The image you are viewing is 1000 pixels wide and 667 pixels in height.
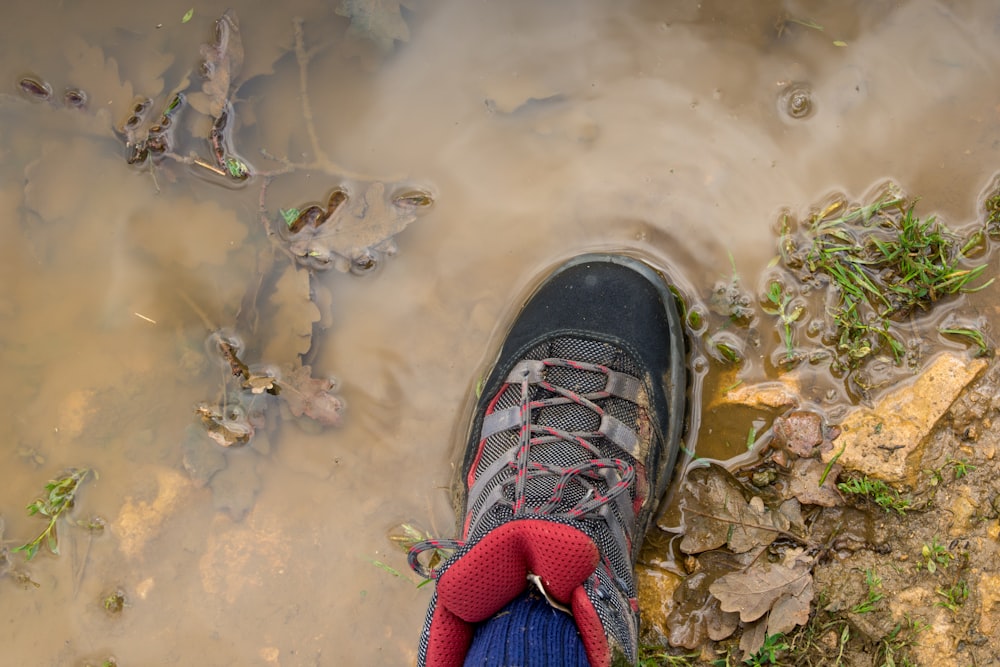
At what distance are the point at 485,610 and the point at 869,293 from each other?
1.78 meters

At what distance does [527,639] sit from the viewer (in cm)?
190

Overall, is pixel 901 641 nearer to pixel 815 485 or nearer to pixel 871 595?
pixel 871 595

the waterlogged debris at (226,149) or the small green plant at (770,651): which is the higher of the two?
the waterlogged debris at (226,149)

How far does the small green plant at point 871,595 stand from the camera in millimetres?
2441

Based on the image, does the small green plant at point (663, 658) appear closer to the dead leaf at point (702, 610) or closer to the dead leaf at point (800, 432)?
the dead leaf at point (702, 610)

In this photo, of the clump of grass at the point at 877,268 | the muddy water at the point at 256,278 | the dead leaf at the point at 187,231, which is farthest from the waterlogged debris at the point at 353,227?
the clump of grass at the point at 877,268

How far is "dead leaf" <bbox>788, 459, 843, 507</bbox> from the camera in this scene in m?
2.52

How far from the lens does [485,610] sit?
200 cm

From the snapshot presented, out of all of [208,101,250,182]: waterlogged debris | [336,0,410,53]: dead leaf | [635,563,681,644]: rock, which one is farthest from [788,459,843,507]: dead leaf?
[208,101,250,182]: waterlogged debris

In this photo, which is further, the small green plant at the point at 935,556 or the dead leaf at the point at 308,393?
the dead leaf at the point at 308,393

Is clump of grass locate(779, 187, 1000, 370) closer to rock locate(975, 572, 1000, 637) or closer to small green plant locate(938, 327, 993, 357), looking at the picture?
small green plant locate(938, 327, 993, 357)

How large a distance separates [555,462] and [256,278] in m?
1.37

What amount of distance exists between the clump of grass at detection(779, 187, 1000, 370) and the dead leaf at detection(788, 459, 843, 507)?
38 centimetres

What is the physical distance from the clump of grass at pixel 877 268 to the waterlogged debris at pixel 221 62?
2.25m
